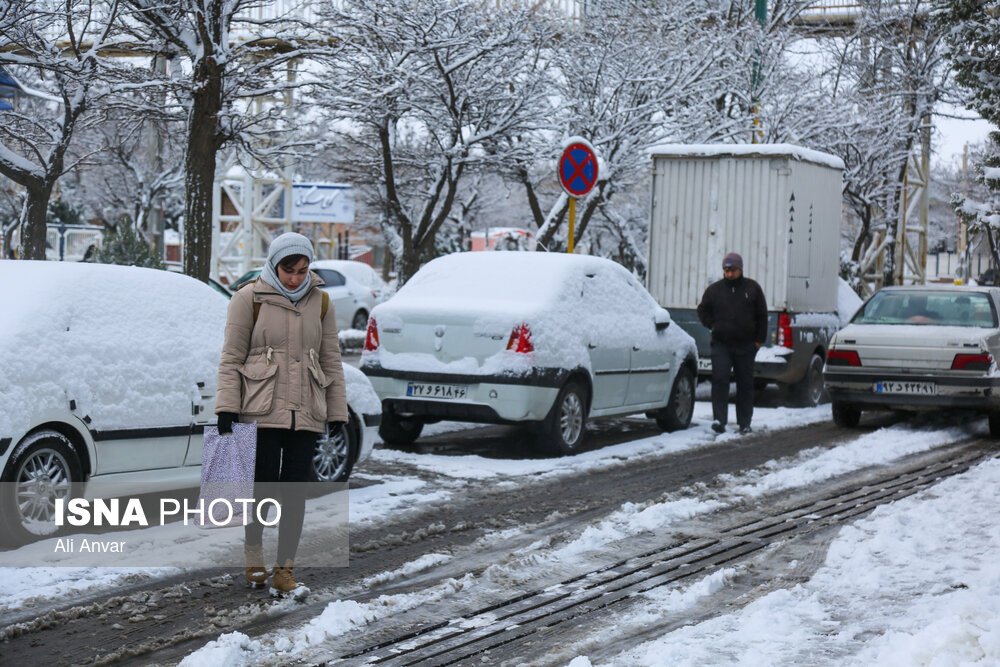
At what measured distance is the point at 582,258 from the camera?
442 inches

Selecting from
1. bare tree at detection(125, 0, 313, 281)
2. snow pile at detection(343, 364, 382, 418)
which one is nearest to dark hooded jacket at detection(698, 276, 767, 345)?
snow pile at detection(343, 364, 382, 418)

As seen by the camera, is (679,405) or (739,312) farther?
(679,405)

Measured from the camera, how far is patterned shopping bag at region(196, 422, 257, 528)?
556 centimetres

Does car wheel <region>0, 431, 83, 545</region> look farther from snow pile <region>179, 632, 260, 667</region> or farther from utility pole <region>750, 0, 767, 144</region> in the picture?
utility pole <region>750, 0, 767, 144</region>

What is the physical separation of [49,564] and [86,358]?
1.20 m

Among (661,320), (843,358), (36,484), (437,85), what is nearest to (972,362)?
(843,358)

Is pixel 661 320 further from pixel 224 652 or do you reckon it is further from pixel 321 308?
pixel 224 652

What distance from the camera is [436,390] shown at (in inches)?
394

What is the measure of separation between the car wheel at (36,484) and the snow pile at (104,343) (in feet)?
0.53

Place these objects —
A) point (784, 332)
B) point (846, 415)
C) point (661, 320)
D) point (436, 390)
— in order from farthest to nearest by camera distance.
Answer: point (784, 332) → point (846, 415) → point (661, 320) → point (436, 390)

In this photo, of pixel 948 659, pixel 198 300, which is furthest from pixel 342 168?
pixel 948 659

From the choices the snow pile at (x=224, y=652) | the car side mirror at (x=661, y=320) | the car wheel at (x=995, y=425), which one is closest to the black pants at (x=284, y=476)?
the snow pile at (x=224, y=652)

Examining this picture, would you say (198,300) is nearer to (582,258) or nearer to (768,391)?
(582,258)

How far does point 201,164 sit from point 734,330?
595cm
